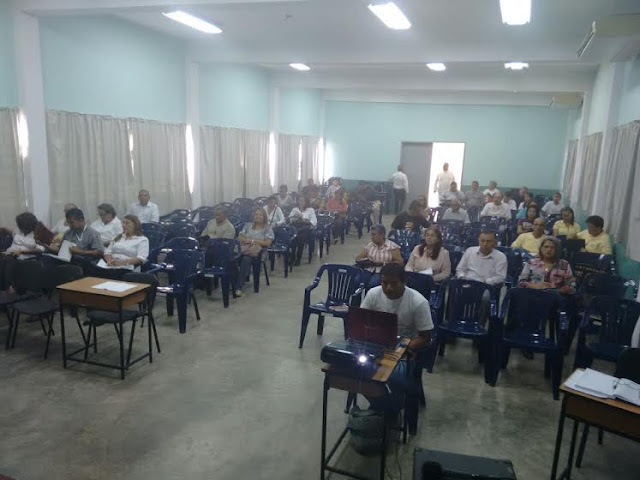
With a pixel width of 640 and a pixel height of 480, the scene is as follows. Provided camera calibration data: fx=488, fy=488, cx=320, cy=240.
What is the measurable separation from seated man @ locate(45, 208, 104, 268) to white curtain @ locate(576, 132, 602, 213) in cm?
785

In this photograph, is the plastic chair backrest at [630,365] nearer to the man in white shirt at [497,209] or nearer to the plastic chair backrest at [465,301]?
the plastic chair backrest at [465,301]

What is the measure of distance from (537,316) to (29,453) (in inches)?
165

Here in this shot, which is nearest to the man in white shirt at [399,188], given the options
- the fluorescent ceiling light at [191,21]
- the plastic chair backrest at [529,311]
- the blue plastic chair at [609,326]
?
the fluorescent ceiling light at [191,21]

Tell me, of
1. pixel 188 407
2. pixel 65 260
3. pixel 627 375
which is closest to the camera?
pixel 627 375

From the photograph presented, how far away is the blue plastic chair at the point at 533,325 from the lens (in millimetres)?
4215

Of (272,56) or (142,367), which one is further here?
(272,56)

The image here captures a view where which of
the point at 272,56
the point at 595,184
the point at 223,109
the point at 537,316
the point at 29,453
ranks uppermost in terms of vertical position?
the point at 272,56

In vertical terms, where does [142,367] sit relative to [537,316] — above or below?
below

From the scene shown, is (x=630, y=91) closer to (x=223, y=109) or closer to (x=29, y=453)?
(x=223, y=109)

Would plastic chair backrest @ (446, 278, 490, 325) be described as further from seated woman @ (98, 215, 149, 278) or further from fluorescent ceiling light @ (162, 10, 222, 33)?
fluorescent ceiling light @ (162, 10, 222, 33)

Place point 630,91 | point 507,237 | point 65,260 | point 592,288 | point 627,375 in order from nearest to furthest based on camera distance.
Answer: point 627,375 → point 592,288 → point 65,260 → point 630,91 → point 507,237

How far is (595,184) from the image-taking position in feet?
27.6

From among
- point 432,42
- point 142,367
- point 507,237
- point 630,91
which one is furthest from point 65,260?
point 630,91

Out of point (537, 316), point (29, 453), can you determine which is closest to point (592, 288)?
point (537, 316)
